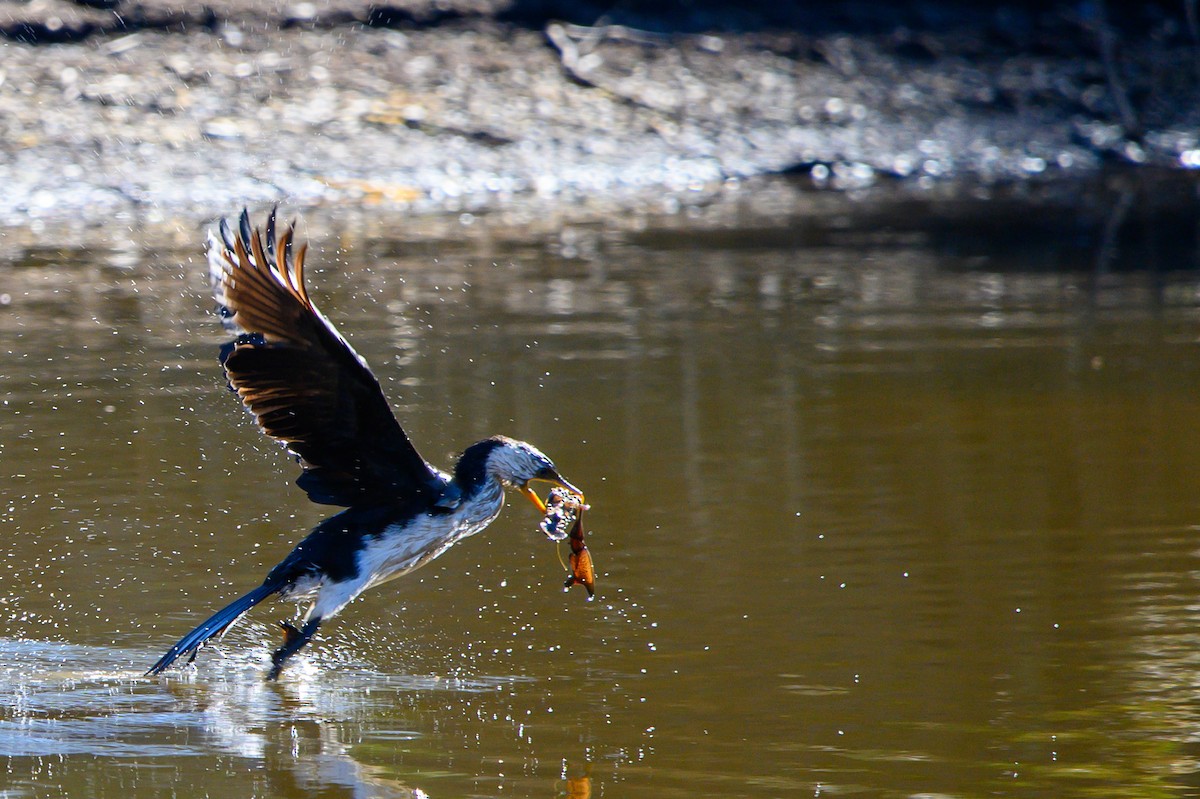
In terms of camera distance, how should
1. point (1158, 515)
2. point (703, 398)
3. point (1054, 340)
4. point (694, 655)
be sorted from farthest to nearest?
point (1054, 340)
point (703, 398)
point (1158, 515)
point (694, 655)

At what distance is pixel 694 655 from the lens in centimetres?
603

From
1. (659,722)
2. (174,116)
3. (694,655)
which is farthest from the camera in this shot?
(174,116)

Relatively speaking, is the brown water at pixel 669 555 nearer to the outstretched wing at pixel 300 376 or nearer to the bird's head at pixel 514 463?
the bird's head at pixel 514 463

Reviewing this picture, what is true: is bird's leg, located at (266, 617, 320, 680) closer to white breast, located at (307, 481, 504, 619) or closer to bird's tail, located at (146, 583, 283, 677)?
white breast, located at (307, 481, 504, 619)

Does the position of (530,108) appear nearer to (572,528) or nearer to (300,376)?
(572,528)

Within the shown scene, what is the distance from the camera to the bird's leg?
604 centimetres

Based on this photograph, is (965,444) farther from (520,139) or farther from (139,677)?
(520,139)

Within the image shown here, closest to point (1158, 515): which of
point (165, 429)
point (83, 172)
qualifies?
point (165, 429)

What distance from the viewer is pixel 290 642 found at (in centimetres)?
609

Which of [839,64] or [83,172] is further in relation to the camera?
[839,64]

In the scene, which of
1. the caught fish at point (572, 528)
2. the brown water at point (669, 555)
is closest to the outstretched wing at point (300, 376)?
the caught fish at point (572, 528)

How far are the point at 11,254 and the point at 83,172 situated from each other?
268 centimetres

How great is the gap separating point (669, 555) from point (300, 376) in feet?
5.86

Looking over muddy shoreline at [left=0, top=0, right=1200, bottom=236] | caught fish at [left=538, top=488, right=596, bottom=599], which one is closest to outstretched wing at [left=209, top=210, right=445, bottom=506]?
caught fish at [left=538, top=488, right=596, bottom=599]
